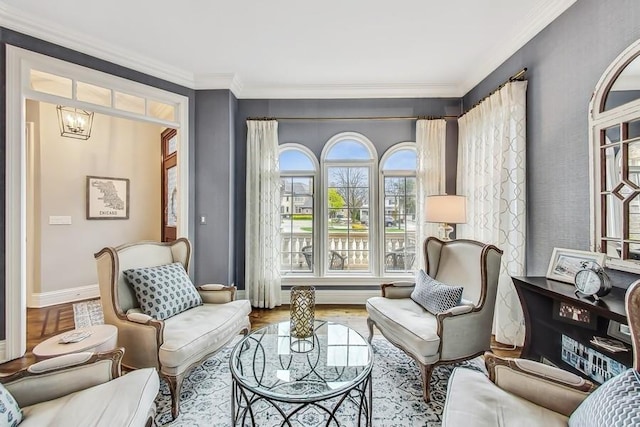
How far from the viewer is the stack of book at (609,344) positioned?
5.18 feet

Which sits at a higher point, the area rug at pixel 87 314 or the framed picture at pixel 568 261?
the framed picture at pixel 568 261

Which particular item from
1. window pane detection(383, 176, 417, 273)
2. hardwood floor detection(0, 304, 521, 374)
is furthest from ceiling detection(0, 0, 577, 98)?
hardwood floor detection(0, 304, 521, 374)

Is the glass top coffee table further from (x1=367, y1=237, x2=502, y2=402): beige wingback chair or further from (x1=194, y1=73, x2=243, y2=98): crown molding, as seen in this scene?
(x1=194, y1=73, x2=243, y2=98): crown molding

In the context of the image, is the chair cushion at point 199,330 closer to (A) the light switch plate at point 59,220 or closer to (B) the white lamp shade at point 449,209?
(B) the white lamp shade at point 449,209

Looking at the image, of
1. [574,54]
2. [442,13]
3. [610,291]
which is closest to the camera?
[610,291]

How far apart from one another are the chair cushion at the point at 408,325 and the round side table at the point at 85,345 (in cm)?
194

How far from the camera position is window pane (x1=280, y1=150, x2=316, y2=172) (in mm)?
3990

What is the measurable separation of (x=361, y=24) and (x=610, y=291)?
2.64 metres

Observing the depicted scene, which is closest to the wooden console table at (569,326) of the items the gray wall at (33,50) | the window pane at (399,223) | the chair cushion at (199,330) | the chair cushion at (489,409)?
the chair cushion at (489,409)

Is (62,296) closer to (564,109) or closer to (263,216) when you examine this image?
(263,216)

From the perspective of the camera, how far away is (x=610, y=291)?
1.71 meters

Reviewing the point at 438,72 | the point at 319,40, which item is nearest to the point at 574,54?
the point at 438,72

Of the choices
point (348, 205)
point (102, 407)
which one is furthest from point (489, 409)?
point (348, 205)

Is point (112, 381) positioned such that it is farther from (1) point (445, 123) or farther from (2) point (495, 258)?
(1) point (445, 123)
